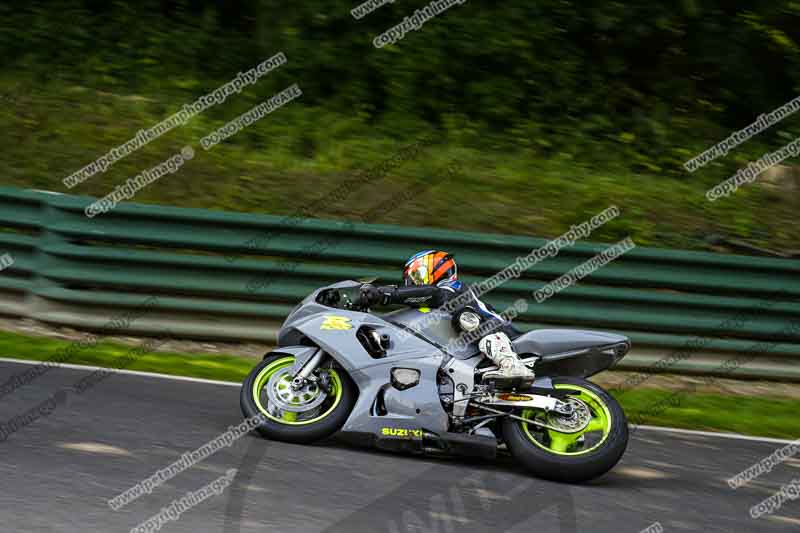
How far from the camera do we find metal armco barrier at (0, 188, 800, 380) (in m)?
10.1

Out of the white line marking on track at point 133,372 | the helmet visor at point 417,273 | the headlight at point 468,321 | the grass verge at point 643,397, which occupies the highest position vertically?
the helmet visor at point 417,273

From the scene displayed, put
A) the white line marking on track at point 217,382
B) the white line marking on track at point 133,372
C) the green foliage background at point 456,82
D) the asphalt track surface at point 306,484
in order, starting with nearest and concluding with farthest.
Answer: the asphalt track surface at point 306,484
the white line marking on track at point 217,382
the white line marking on track at point 133,372
the green foliage background at point 456,82

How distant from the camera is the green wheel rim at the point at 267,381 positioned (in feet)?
23.3

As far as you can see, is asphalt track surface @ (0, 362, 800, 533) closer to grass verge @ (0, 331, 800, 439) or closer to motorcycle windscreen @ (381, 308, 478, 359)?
motorcycle windscreen @ (381, 308, 478, 359)

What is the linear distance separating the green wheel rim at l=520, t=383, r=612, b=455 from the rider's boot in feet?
0.63

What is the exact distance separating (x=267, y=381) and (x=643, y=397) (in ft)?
13.1

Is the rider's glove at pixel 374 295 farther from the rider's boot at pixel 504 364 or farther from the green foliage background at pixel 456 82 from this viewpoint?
the green foliage background at pixel 456 82

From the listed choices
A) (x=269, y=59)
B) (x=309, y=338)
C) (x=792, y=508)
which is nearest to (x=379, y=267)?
(x=309, y=338)

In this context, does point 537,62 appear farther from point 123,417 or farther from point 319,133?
point 123,417

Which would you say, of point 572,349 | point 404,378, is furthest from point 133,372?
point 572,349

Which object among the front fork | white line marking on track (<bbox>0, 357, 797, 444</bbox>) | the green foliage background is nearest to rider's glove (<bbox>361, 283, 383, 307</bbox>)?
the front fork

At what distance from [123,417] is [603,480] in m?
3.19

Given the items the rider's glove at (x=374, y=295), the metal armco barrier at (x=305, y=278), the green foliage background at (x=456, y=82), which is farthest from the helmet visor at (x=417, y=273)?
the green foliage background at (x=456, y=82)

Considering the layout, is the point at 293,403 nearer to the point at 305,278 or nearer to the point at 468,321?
the point at 468,321
